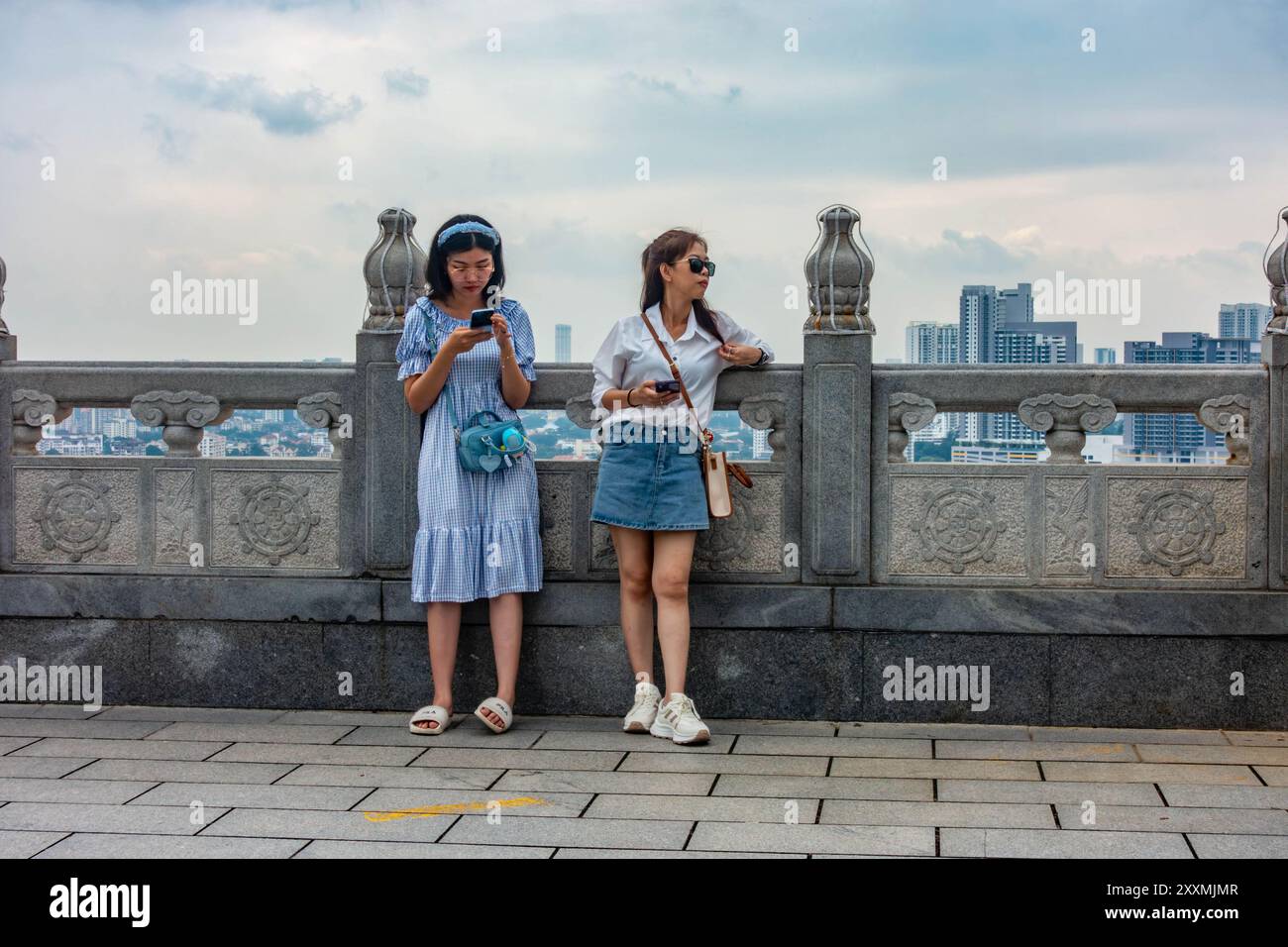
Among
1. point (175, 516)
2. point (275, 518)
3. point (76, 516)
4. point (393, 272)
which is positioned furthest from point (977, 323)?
point (76, 516)

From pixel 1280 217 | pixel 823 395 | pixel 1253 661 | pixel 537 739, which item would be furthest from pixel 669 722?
pixel 1280 217

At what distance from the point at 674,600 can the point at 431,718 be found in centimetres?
103

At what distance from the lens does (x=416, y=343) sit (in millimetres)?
5941

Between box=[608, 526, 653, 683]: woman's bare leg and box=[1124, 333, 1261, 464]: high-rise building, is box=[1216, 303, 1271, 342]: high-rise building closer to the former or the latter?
box=[1124, 333, 1261, 464]: high-rise building

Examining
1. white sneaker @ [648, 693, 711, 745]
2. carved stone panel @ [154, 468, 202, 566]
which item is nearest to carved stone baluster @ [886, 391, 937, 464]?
white sneaker @ [648, 693, 711, 745]

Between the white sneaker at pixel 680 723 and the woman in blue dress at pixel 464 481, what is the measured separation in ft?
1.95

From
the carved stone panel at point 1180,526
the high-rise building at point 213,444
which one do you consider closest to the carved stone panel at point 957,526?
the carved stone panel at point 1180,526

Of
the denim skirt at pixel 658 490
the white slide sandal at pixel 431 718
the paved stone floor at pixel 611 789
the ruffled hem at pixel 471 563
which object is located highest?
the denim skirt at pixel 658 490

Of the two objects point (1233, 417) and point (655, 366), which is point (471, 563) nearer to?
point (655, 366)

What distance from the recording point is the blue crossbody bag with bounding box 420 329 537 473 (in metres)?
5.87

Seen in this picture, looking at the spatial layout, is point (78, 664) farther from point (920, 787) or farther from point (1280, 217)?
point (1280, 217)

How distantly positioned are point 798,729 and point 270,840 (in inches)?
87.3

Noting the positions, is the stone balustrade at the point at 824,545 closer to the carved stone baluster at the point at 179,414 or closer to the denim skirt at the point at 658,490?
the carved stone baluster at the point at 179,414

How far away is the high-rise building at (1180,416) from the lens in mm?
6082
